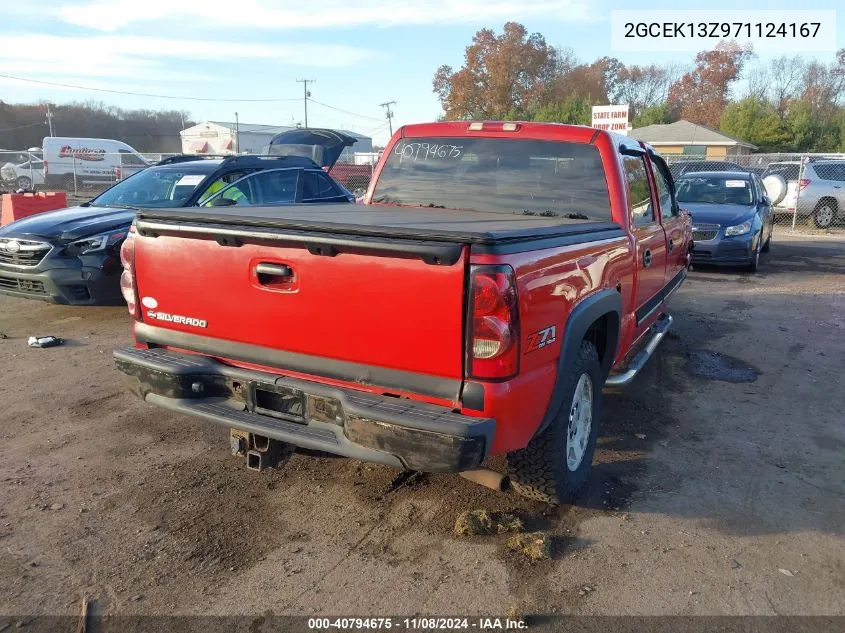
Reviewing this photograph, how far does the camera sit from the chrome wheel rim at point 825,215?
17.8m

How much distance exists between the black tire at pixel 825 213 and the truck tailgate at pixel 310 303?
60.4ft

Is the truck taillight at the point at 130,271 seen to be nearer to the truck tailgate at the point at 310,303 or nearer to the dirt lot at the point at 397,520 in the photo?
the truck tailgate at the point at 310,303

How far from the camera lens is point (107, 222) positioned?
6980 mm

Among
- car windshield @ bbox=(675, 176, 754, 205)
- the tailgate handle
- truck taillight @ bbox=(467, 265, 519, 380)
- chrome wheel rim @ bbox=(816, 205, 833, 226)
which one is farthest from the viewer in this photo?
chrome wheel rim @ bbox=(816, 205, 833, 226)

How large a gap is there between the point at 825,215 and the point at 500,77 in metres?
33.4

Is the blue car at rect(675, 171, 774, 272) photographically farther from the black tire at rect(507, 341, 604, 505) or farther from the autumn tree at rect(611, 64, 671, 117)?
the autumn tree at rect(611, 64, 671, 117)

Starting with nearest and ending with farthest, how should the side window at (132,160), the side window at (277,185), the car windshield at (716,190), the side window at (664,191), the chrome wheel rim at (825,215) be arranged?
the side window at (664,191) → the side window at (277,185) → the car windshield at (716,190) → the chrome wheel rim at (825,215) → the side window at (132,160)

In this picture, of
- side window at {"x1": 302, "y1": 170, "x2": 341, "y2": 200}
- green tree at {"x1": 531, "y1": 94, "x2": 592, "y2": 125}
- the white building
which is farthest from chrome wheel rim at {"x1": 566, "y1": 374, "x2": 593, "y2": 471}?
the white building

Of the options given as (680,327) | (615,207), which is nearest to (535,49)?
(680,327)

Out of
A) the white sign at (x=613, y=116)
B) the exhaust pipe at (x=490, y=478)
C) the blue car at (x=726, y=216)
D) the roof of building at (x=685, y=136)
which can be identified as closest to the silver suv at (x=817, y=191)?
the white sign at (x=613, y=116)

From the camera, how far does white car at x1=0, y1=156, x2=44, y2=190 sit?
32406 millimetres

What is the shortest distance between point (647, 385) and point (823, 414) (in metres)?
1.28

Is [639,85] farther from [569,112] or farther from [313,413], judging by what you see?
[313,413]

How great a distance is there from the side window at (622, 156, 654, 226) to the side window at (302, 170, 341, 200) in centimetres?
492
